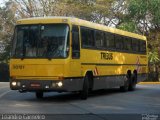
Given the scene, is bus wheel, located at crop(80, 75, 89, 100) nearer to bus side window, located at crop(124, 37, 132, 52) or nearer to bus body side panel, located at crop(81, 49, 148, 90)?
bus body side panel, located at crop(81, 49, 148, 90)

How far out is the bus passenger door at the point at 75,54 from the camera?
20.2m

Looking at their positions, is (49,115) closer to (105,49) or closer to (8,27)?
(105,49)

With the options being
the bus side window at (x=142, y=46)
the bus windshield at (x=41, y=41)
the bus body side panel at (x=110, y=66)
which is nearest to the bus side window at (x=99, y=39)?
the bus body side panel at (x=110, y=66)

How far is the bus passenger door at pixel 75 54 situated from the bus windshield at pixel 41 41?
49 cm

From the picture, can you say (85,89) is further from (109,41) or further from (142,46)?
(142,46)

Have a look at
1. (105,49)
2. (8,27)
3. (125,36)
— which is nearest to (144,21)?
(8,27)

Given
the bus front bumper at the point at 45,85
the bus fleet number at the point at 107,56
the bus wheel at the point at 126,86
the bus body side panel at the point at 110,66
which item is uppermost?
the bus fleet number at the point at 107,56

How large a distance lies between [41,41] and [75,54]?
1428 millimetres

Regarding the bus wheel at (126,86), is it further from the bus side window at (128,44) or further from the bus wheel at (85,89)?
the bus wheel at (85,89)

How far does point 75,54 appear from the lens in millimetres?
20359

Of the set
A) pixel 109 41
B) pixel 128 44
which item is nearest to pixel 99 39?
pixel 109 41

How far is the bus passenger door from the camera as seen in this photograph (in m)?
20.2

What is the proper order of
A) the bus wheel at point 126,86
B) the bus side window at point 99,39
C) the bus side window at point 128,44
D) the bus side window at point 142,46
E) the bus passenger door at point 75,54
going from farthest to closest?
the bus side window at point 142,46, the bus side window at point 128,44, the bus wheel at point 126,86, the bus side window at point 99,39, the bus passenger door at point 75,54

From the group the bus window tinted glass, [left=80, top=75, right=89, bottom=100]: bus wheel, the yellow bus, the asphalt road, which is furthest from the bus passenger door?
the bus window tinted glass
